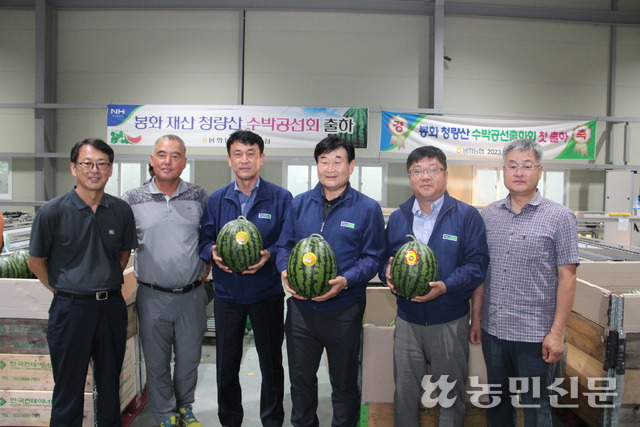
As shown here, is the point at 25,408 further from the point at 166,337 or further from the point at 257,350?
the point at 257,350

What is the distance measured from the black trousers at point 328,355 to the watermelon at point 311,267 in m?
0.24

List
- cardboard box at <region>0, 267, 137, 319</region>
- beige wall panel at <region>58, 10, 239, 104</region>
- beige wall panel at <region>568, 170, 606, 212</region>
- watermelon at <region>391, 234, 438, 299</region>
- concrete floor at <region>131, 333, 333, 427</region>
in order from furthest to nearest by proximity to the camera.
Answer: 1. beige wall panel at <region>568, 170, 606, 212</region>
2. beige wall panel at <region>58, 10, 239, 104</region>
3. concrete floor at <region>131, 333, 333, 427</region>
4. cardboard box at <region>0, 267, 137, 319</region>
5. watermelon at <region>391, 234, 438, 299</region>

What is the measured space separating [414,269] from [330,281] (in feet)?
1.34

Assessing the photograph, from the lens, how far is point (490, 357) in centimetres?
225

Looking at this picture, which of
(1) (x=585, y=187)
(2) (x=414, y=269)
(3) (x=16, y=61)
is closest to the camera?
(2) (x=414, y=269)

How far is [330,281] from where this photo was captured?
6.81 ft

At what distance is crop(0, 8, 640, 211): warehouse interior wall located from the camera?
8336 millimetres

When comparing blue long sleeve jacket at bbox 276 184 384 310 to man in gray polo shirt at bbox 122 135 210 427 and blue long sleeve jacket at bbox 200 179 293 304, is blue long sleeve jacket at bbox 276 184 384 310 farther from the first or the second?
man in gray polo shirt at bbox 122 135 210 427

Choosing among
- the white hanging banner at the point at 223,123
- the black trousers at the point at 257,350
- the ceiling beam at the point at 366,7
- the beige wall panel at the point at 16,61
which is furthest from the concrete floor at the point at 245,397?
the beige wall panel at the point at 16,61

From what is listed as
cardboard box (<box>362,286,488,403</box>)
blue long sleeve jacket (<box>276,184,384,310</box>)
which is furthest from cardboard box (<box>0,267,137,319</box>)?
cardboard box (<box>362,286,488,403</box>)

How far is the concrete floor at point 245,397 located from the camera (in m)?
3.00

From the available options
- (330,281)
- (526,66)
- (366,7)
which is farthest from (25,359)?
(526,66)

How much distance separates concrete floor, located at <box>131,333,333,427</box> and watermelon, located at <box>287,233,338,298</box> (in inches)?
55.0

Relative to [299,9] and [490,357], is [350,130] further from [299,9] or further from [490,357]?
[490,357]
